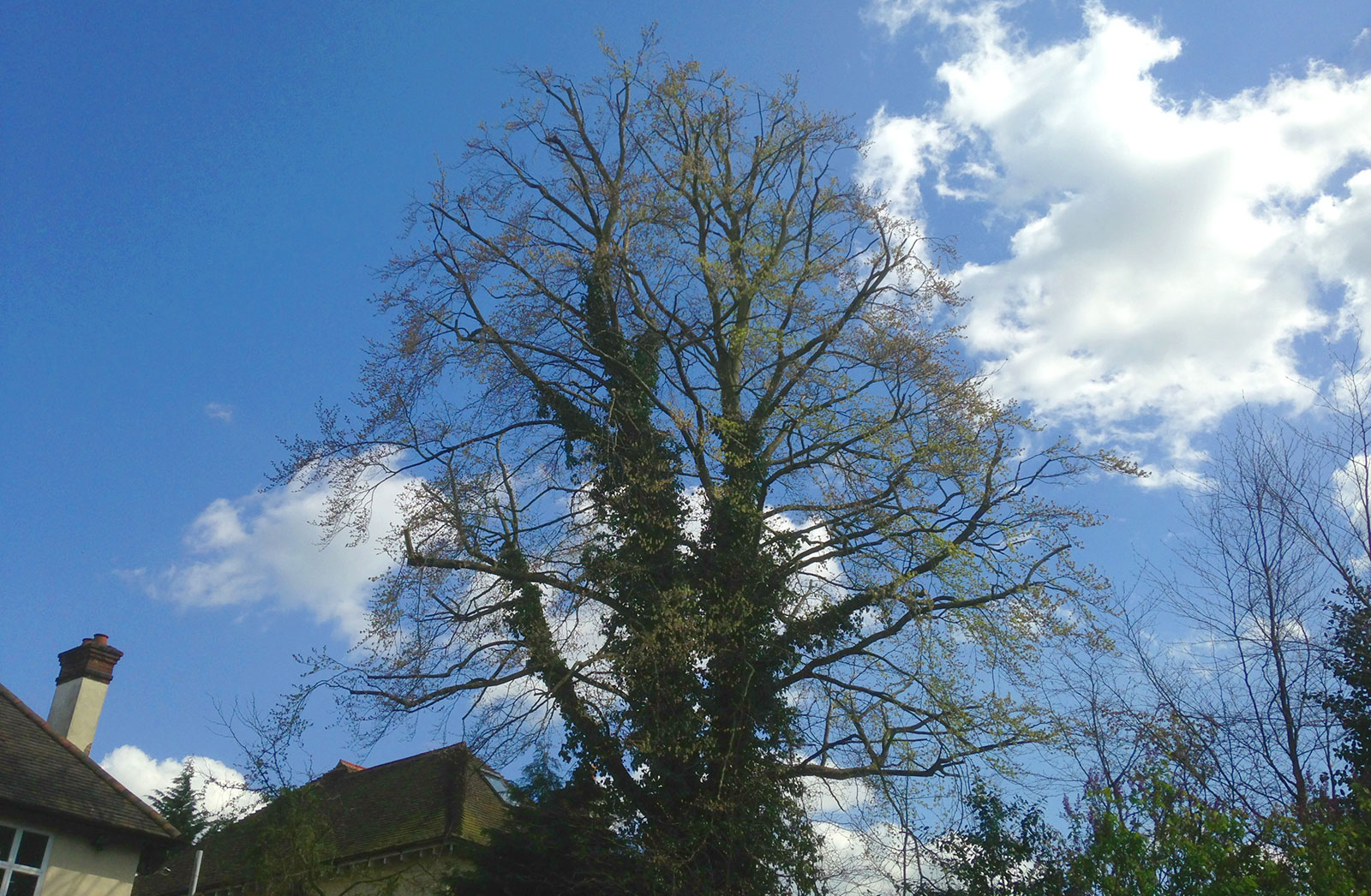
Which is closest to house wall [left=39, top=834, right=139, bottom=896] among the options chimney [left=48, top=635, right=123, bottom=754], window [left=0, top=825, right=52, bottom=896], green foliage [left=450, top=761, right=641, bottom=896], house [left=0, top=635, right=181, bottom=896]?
house [left=0, top=635, right=181, bottom=896]

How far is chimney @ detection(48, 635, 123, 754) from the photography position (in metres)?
20.0

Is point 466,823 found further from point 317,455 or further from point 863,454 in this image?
point 863,454

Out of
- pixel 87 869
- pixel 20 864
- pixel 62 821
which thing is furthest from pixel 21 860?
pixel 87 869

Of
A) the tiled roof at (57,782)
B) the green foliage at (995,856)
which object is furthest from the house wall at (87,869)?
the green foliage at (995,856)

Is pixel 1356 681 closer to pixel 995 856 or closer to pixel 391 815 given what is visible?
pixel 995 856

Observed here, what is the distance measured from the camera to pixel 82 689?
20.2 m

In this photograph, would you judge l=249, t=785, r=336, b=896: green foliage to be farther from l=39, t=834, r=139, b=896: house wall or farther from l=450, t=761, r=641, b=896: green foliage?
l=39, t=834, r=139, b=896: house wall

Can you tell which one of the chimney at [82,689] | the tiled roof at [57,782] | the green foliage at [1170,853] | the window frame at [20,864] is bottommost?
the green foliage at [1170,853]

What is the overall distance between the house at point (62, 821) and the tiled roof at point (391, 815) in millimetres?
1338

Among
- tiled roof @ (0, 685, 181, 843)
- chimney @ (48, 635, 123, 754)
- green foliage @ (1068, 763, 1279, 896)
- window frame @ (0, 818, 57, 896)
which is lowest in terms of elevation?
green foliage @ (1068, 763, 1279, 896)

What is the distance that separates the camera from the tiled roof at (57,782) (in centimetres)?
1597

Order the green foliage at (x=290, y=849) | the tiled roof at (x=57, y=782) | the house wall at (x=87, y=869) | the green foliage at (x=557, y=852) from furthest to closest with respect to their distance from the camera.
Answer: the house wall at (x=87, y=869)
the tiled roof at (x=57, y=782)
the green foliage at (x=557, y=852)
the green foliage at (x=290, y=849)

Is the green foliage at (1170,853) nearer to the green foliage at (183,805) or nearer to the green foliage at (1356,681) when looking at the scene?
the green foliage at (1356,681)

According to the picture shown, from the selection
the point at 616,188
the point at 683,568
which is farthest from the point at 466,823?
the point at 616,188
